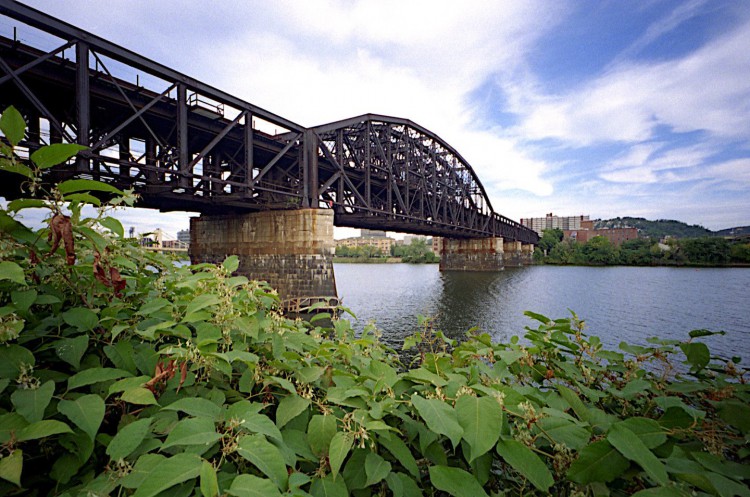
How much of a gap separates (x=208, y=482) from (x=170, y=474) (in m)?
0.16

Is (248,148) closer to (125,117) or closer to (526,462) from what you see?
(125,117)

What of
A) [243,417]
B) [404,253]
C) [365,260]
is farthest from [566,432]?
[404,253]

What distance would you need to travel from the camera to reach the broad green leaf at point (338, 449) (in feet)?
4.96

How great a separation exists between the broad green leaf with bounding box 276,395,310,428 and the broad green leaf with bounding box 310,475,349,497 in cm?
32

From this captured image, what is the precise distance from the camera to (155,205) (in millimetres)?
27984

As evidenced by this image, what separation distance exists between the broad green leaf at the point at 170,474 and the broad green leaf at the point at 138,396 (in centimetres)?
35

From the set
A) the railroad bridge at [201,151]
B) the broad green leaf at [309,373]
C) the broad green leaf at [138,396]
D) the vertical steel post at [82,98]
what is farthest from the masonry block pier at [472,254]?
the broad green leaf at [138,396]

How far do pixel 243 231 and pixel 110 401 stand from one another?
3374 centimetres

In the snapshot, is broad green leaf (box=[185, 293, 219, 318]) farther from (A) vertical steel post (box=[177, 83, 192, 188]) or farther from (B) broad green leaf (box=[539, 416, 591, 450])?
(A) vertical steel post (box=[177, 83, 192, 188])

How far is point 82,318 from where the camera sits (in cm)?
193

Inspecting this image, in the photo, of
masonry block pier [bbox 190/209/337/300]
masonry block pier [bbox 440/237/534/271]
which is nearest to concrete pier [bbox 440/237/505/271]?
masonry block pier [bbox 440/237/534/271]

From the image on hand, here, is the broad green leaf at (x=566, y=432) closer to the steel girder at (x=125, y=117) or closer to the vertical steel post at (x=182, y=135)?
the steel girder at (x=125, y=117)

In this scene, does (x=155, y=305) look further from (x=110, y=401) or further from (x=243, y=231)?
(x=243, y=231)

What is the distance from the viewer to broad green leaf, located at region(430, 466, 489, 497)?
1594 millimetres
